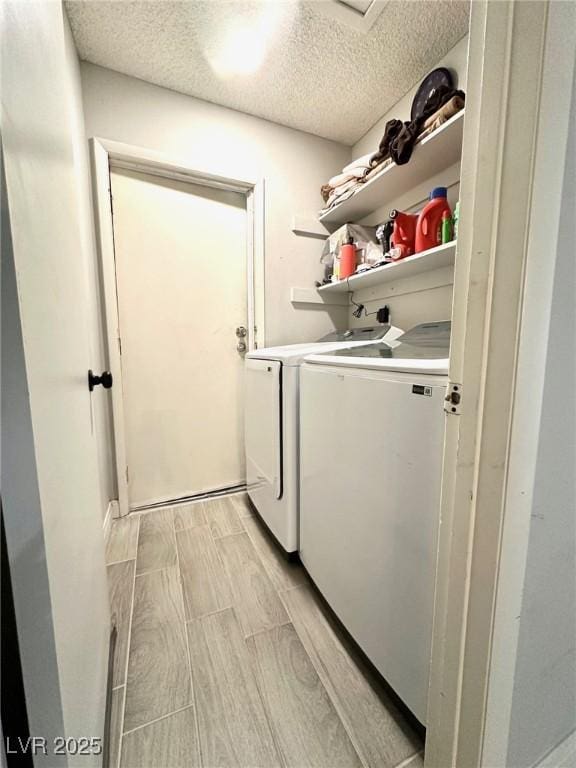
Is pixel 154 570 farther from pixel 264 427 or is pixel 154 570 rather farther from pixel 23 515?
pixel 23 515

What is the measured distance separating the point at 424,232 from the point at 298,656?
1743 mm

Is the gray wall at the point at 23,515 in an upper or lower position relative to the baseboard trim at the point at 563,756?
upper

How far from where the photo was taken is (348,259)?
1776mm

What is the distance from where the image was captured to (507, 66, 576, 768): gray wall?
0.46 meters

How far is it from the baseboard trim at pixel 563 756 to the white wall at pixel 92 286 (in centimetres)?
159

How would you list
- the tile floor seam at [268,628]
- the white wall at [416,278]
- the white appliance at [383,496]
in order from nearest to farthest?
the white appliance at [383,496]
the tile floor seam at [268,628]
the white wall at [416,278]

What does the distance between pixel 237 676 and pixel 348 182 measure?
2337 mm

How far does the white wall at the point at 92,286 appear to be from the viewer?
50.3 inches

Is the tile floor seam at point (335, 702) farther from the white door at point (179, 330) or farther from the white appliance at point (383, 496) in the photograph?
the white door at point (179, 330)

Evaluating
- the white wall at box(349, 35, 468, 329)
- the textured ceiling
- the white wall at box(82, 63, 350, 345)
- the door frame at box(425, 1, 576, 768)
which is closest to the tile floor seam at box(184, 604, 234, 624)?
the door frame at box(425, 1, 576, 768)

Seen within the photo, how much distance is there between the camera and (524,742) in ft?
2.01

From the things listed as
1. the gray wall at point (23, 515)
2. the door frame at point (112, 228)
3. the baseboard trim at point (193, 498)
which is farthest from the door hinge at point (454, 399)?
the baseboard trim at point (193, 498)

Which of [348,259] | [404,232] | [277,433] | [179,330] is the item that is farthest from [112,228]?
[404,232]

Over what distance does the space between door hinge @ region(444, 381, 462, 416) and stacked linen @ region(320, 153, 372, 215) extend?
159 centimetres
